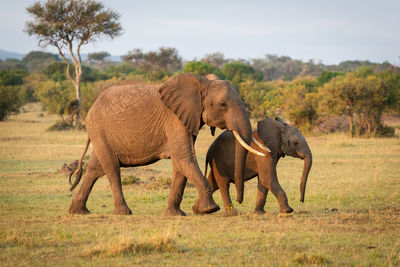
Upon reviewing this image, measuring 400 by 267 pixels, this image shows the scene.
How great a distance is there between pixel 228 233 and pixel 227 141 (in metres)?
2.53

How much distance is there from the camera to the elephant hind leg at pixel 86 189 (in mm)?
10695

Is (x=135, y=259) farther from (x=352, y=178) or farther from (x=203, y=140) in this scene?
(x=203, y=140)

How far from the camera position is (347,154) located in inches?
899

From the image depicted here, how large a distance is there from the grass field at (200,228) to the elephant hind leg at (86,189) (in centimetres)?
23

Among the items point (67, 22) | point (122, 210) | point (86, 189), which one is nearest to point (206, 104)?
point (122, 210)

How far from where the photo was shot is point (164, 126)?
10203 mm

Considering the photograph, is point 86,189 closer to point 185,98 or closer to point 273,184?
point 185,98

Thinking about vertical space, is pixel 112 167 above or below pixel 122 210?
above

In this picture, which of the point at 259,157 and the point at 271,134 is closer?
the point at 259,157

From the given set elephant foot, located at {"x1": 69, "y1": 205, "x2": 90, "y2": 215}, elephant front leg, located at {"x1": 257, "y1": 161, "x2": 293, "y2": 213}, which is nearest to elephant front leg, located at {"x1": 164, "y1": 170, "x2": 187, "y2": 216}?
elephant front leg, located at {"x1": 257, "y1": 161, "x2": 293, "y2": 213}

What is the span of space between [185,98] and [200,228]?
220cm

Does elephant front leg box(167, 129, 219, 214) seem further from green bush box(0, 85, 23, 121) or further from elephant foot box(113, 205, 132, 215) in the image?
green bush box(0, 85, 23, 121)

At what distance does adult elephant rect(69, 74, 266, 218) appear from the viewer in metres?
9.78

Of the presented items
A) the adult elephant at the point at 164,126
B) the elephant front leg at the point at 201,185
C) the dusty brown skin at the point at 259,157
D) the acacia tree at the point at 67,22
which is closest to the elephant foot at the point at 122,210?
the adult elephant at the point at 164,126
